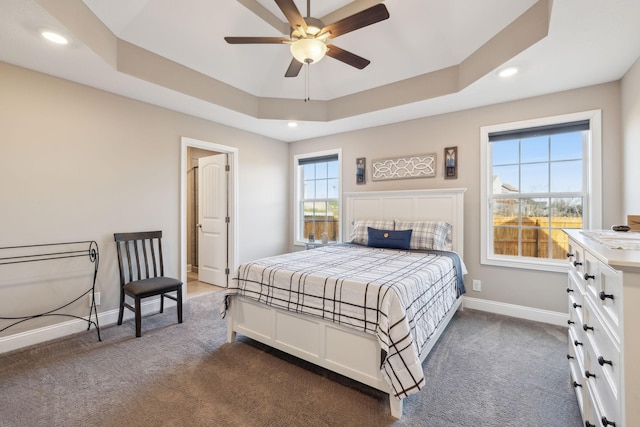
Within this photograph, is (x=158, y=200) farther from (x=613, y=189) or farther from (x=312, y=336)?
(x=613, y=189)

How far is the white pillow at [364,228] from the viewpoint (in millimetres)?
3672

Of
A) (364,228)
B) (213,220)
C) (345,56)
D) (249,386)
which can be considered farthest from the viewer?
(213,220)

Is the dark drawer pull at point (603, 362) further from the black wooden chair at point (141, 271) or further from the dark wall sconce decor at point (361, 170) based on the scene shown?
the dark wall sconce decor at point (361, 170)

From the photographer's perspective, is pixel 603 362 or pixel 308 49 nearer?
pixel 603 362

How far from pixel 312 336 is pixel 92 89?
3.27m

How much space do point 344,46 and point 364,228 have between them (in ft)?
7.15

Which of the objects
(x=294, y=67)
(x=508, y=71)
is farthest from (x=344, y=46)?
(x=508, y=71)

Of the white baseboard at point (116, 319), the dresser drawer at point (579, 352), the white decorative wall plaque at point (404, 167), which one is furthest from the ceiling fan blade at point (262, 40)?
the white baseboard at point (116, 319)

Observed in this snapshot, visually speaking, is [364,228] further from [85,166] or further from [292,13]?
[85,166]

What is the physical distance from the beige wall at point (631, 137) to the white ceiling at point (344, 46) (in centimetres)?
15

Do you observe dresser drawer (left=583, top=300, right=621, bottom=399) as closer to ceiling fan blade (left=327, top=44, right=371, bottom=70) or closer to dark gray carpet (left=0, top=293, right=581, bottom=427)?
dark gray carpet (left=0, top=293, right=581, bottom=427)

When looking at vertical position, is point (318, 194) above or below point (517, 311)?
above

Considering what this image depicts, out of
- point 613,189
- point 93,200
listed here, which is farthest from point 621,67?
point 93,200

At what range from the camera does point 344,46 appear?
3.04m
